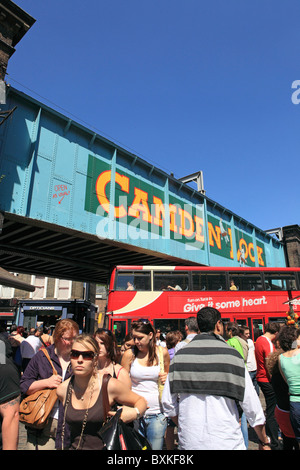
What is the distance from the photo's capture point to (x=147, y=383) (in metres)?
3.75

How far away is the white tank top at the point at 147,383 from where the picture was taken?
367 cm

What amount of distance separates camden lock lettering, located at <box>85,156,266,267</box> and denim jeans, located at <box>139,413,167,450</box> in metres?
13.6

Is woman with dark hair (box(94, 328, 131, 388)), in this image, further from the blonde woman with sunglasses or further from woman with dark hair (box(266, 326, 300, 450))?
woman with dark hair (box(266, 326, 300, 450))

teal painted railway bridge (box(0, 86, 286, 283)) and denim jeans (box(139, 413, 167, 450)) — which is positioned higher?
teal painted railway bridge (box(0, 86, 286, 283))

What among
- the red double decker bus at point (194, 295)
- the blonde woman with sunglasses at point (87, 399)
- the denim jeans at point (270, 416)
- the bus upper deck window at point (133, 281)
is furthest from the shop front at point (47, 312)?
the blonde woman with sunglasses at point (87, 399)

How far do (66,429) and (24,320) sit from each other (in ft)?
92.4

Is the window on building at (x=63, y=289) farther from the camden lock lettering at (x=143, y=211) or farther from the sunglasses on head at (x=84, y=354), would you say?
the sunglasses on head at (x=84, y=354)

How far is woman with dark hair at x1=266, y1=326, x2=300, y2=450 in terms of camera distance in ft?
12.2

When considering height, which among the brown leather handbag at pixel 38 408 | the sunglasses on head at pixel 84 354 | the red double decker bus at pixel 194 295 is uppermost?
the red double decker bus at pixel 194 295

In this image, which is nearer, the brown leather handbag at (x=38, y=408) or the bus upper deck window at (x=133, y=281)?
the brown leather handbag at (x=38, y=408)

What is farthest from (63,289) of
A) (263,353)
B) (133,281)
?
(263,353)

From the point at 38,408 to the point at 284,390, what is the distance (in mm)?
2869

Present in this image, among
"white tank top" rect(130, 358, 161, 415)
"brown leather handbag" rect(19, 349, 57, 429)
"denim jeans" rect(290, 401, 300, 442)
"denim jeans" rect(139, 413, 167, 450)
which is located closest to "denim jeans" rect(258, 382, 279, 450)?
"denim jeans" rect(290, 401, 300, 442)

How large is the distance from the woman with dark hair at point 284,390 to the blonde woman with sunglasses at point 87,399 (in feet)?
6.88
